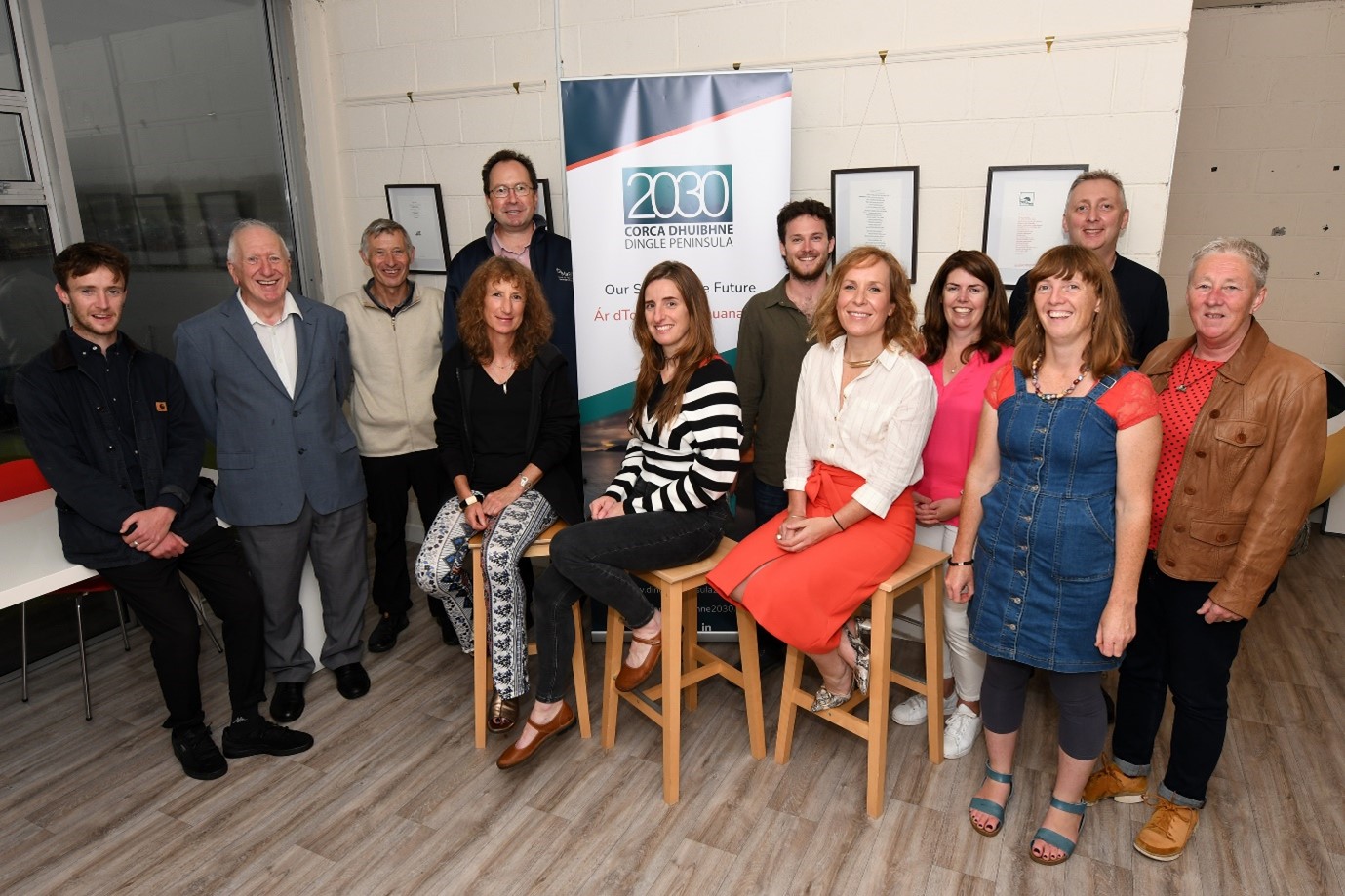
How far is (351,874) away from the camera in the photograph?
7.11 ft

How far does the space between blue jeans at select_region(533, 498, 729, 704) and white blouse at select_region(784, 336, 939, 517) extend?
405 millimetres

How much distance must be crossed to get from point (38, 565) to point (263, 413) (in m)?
0.71

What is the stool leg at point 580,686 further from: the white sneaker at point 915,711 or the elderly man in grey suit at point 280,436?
the white sneaker at point 915,711

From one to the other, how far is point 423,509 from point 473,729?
974mm

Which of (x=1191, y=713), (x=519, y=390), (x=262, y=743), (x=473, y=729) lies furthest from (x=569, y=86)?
(x=1191, y=713)

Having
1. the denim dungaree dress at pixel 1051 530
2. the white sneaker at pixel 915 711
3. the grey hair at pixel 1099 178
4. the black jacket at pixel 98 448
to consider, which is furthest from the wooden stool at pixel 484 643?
the grey hair at pixel 1099 178

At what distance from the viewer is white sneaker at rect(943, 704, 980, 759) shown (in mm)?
2582

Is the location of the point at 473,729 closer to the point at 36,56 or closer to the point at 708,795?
the point at 708,795

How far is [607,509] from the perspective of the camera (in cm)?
254

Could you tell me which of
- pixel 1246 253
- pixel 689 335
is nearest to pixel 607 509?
pixel 689 335

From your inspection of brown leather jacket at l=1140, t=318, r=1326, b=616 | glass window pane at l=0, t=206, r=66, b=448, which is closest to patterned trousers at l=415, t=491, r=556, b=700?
glass window pane at l=0, t=206, r=66, b=448

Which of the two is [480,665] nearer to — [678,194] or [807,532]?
[807,532]

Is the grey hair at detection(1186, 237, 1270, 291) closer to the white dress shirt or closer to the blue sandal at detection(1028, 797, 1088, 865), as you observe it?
the blue sandal at detection(1028, 797, 1088, 865)

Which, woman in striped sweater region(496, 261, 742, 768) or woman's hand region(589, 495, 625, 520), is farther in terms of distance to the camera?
woman's hand region(589, 495, 625, 520)
